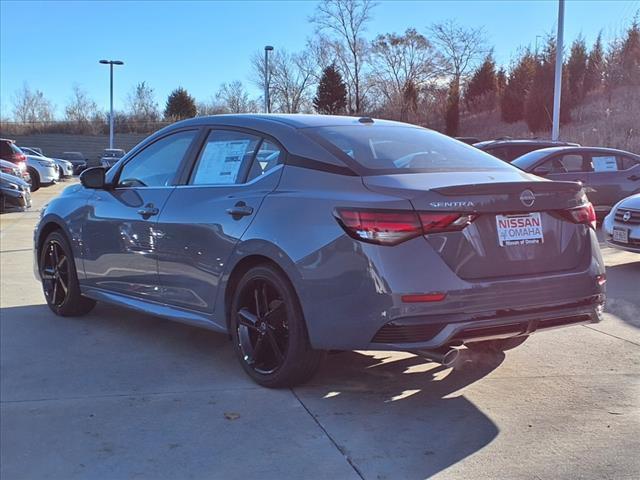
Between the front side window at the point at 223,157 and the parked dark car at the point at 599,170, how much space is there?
8.20 m

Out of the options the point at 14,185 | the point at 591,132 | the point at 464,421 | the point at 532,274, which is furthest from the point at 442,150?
the point at 591,132

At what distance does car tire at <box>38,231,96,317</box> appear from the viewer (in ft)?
18.9

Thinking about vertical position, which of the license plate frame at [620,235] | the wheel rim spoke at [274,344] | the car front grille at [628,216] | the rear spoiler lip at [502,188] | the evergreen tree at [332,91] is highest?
the evergreen tree at [332,91]

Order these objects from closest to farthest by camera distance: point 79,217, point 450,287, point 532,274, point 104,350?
point 450,287
point 532,274
point 104,350
point 79,217

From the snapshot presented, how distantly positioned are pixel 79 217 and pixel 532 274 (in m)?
3.71

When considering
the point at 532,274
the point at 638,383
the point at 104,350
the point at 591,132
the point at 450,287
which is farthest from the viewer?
the point at 591,132

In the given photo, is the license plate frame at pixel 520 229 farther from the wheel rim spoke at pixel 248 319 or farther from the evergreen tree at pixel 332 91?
the evergreen tree at pixel 332 91

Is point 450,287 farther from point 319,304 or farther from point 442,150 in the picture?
point 442,150

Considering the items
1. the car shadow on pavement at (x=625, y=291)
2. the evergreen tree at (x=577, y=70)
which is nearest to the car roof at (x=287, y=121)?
the car shadow on pavement at (x=625, y=291)

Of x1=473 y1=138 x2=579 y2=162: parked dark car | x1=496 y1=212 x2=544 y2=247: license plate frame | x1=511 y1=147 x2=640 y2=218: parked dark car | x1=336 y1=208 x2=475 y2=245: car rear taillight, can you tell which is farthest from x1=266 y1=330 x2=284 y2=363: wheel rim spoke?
x1=473 y1=138 x2=579 y2=162: parked dark car

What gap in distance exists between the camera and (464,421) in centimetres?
355

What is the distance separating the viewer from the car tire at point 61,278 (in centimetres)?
576

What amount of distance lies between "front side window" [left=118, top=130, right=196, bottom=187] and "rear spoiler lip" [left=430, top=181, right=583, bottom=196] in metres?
2.12

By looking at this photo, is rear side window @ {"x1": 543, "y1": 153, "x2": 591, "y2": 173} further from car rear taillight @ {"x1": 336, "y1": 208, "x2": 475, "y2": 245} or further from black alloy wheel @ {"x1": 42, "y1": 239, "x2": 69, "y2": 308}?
car rear taillight @ {"x1": 336, "y1": 208, "x2": 475, "y2": 245}
